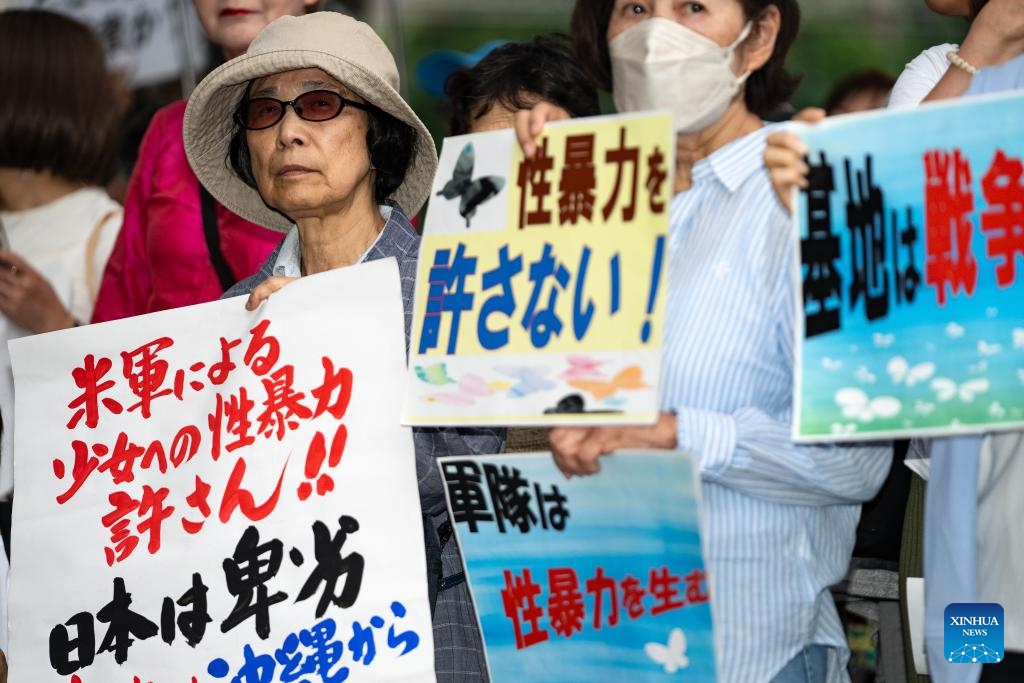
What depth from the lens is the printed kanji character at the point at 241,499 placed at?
2729mm

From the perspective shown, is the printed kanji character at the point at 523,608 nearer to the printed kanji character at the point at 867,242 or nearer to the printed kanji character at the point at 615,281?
the printed kanji character at the point at 615,281

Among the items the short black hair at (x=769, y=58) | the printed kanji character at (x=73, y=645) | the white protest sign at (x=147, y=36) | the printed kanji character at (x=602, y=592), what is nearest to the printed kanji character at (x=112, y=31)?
the white protest sign at (x=147, y=36)

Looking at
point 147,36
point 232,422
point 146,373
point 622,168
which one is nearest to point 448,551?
point 232,422

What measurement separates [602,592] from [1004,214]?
0.87 metres

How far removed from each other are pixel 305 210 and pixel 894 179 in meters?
1.24

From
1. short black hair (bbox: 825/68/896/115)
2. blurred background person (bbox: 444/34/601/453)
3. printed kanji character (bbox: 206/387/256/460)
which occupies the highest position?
short black hair (bbox: 825/68/896/115)

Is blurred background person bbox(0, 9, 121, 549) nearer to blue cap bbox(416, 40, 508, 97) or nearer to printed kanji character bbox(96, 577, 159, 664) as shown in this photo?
printed kanji character bbox(96, 577, 159, 664)

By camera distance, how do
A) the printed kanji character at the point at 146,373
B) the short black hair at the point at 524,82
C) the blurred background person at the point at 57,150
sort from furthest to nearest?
the blurred background person at the point at 57,150 < the short black hair at the point at 524,82 < the printed kanji character at the point at 146,373

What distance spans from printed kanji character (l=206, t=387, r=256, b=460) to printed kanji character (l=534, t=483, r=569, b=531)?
0.65 meters

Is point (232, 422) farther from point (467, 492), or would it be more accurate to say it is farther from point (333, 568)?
point (467, 492)

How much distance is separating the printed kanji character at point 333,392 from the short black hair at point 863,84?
128 inches

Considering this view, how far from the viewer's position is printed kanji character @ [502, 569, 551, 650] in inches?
96.4

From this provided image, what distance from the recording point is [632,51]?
241cm

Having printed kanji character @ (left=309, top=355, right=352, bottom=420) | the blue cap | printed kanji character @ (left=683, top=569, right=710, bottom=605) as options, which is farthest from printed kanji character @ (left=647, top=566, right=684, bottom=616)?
the blue cap
